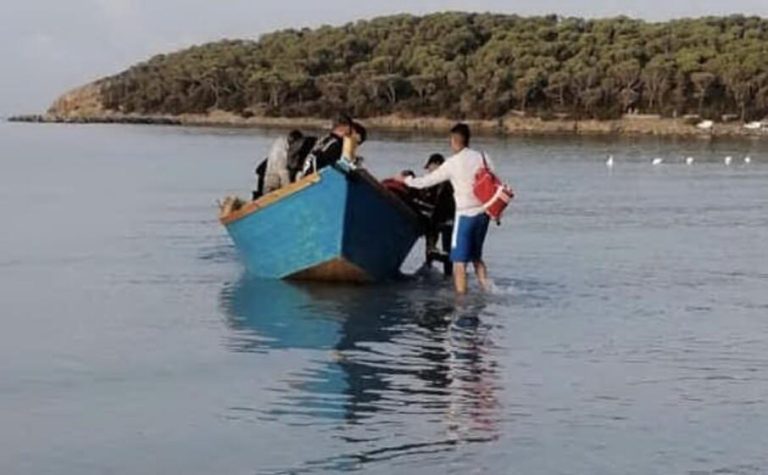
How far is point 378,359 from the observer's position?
1170cm

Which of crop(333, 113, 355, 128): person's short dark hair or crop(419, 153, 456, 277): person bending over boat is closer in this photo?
crop(333, 113, 355, 128): person's short dark hair

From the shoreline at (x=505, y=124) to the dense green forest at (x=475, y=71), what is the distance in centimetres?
245

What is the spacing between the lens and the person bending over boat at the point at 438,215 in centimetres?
1677

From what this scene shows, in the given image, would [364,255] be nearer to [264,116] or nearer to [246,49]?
[264,116]

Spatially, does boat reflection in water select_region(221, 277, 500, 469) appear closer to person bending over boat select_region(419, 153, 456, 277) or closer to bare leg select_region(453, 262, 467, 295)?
bare leg select_region(453, 262, 467, 295)

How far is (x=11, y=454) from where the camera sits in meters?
8.64

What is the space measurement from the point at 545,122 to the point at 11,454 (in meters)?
108

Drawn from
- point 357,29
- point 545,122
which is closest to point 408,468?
point 545,122

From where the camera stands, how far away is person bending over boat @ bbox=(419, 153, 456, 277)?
55.0ft

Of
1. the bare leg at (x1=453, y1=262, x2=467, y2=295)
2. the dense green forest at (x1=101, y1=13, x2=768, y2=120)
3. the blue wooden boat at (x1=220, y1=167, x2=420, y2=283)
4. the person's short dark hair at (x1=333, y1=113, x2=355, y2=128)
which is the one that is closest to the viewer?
the bare leg at (x1=453, y1=262, x2=467, y2=295)

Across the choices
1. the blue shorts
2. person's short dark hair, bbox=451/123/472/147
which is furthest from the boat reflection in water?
person's short dark hair, bbox=451/123/472/147

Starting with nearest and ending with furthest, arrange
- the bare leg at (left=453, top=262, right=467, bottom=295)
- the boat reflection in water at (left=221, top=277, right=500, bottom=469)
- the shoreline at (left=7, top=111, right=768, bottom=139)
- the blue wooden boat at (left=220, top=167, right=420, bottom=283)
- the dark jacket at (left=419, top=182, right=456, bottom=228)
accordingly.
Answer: the boat reflection in water at (left=221, top=277, right=500, bottom=469), the bare leg at (left=453, top=262, right=467, bottom=295), the blue wooden boat at (left=220, top=167, right=420, bottom=283), the dark jacket at (left=419, top=182, right=456, bottom=228), the shoreline at (left=7, top=111, right=768, bottom=139)

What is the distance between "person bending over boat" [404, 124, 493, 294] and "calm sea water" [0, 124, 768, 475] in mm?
570

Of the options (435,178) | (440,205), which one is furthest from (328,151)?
(440,205)
